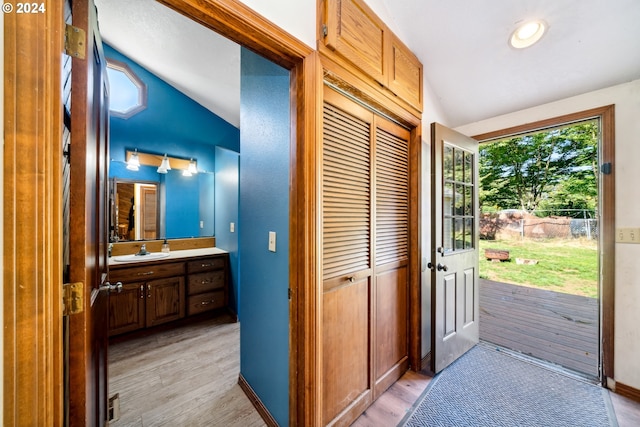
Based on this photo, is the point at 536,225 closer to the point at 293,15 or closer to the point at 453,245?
the point at 453,245

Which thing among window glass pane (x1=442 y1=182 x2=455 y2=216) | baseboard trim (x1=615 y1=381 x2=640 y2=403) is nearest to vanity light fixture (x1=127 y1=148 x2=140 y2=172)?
window glass pane (x1=442 y1=182 x2=455 y2=216)

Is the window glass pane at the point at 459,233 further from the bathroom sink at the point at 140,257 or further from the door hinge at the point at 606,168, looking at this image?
→ the bathroom sink at the point at 140,257

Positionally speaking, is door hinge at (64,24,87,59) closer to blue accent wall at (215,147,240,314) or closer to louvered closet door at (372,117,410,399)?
louvered closet door at (372,117,410,399)

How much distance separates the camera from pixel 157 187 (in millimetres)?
2953

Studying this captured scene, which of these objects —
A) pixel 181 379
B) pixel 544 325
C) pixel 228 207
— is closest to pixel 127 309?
pixel 181 379

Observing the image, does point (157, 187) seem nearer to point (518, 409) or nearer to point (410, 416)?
point (410, 416)

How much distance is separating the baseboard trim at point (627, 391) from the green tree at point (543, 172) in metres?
3.32

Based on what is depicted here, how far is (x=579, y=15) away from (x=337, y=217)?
6.15 ft

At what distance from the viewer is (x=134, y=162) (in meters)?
2.76

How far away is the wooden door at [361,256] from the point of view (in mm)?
1351

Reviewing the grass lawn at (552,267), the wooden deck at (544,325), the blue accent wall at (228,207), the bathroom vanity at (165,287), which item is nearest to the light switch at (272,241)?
the blue accent wall at (228,207)

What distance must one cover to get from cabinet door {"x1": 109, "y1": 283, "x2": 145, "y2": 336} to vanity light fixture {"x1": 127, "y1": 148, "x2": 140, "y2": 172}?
1298mm

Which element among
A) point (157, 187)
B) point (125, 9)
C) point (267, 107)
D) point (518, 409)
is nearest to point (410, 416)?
point (518, 409)

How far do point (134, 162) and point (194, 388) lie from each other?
7.86 feet
